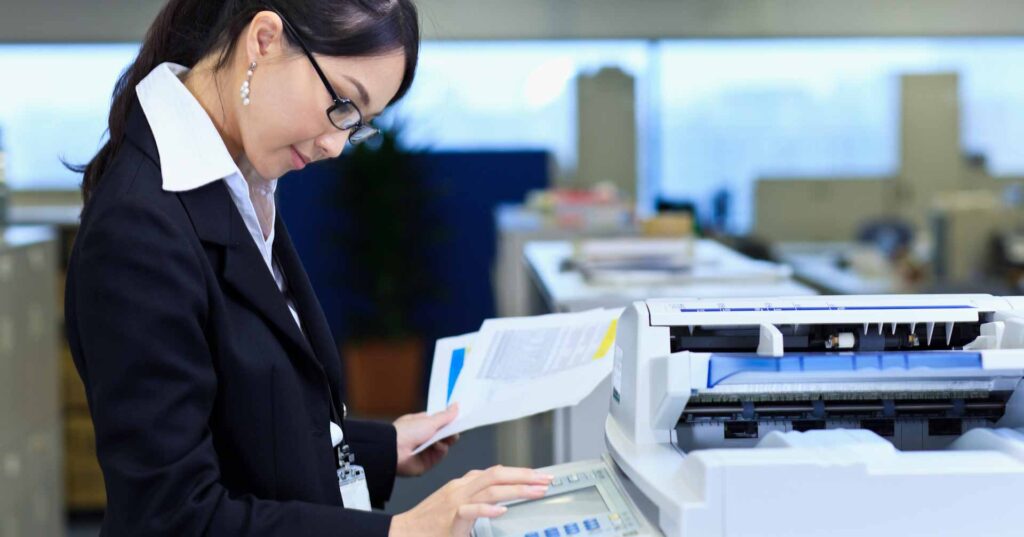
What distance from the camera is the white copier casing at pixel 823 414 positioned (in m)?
1.16

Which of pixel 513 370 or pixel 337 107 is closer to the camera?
pixel 337 107

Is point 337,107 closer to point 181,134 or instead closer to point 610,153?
point 181,134

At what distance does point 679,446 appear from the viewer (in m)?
1.39

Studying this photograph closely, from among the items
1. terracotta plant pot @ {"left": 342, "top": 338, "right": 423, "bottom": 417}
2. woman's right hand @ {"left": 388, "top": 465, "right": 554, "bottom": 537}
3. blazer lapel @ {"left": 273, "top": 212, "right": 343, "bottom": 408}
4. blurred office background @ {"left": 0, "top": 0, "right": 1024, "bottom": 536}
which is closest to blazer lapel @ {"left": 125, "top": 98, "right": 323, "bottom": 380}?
blazer lapel @ {"left": 273, "top": 212, "right": 343, "bottom": 408}

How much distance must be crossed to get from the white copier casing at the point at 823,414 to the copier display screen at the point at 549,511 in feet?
0.17

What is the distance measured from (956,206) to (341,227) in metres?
3.30

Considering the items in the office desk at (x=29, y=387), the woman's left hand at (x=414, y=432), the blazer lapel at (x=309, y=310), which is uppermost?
the blazer lapel at (x=309, y=310)

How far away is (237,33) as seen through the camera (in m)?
1.35

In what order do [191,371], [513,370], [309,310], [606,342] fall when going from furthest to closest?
[606,342], [513,370], [309,310], [191,371]

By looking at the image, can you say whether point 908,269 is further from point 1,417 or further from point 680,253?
point 1,417

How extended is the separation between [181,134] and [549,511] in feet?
1.97

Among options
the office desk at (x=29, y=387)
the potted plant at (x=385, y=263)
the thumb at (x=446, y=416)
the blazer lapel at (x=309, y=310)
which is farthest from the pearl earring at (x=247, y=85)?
the potted plant at (x=385, y=263)

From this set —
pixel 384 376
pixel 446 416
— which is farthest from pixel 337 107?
pixel 384 376

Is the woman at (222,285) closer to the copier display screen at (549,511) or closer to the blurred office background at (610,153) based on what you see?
the copier display screen at (549,511)
